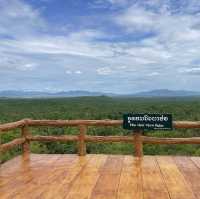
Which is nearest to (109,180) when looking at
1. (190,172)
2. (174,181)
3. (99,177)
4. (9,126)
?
(99,177)

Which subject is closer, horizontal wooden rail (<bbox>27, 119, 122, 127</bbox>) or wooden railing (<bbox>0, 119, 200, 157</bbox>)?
wooden railing (<bbox>0, 119, 200, 157</bbox>)

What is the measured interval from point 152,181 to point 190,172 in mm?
982

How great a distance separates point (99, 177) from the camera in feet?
20.8

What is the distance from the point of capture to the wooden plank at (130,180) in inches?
209

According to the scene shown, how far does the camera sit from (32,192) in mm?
5391

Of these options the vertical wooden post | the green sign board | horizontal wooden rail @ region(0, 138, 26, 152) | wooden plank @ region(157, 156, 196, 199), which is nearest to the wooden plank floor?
wooden plank @ region(157, 156, 196, 199)

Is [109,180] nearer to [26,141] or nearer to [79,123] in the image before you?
[79,123]

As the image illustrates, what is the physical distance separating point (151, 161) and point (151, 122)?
0.84m

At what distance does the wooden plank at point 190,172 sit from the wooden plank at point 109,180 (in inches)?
43.3

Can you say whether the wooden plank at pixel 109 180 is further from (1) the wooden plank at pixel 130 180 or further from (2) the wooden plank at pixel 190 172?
(2) the wooden plank at pixel 190 172

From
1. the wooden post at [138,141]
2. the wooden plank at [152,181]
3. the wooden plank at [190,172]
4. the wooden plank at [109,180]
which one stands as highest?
the wooden post at [138,141]

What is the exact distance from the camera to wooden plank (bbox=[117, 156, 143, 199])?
17.4ft

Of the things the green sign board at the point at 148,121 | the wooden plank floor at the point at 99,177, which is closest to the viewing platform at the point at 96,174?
the wooden plank floor at the point at 99,177

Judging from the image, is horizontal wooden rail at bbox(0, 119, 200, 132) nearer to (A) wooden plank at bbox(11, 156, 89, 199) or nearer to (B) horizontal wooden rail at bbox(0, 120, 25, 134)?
(B) horizontal wooden rail at bbox(0, 120, 25, 134)
